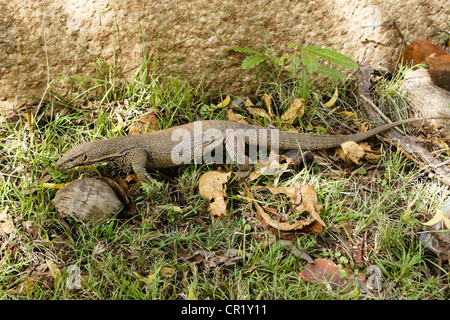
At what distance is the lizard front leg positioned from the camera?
3.67 meters

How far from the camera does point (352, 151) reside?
3926mm

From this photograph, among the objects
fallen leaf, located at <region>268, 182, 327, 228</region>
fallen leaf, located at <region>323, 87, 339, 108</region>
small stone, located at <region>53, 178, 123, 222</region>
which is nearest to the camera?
small stone, located at <region>53, 178, 123, 222</region>

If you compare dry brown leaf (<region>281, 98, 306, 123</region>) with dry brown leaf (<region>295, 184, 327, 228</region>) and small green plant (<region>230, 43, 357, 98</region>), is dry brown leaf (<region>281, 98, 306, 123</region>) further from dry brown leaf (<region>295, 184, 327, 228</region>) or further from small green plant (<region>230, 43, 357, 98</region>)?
dry brown leaf (<region>295, 184, 327, 228</region>)

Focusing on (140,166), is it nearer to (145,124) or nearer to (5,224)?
(145,124)

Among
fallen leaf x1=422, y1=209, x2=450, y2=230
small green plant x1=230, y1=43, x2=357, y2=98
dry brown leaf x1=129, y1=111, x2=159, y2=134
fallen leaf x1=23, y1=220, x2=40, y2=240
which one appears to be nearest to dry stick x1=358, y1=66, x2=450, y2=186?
small green plant x1=230, y1=43, x2=357, y2=98

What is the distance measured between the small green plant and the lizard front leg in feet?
4.62

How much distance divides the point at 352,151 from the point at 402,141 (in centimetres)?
62

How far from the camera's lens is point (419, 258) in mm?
3115

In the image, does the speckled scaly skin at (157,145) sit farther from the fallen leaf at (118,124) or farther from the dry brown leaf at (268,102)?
the dry brown leaf at (268,102)

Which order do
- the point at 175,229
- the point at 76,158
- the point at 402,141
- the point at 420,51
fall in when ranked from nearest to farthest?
the point at 175,229
the point at 76,158
the point at 402,141
the point at 420,51

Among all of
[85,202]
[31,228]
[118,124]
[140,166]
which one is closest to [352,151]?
[140,166]

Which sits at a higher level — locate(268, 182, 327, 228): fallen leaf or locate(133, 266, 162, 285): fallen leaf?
locate(268, 182, 327, 228): fallen leaf

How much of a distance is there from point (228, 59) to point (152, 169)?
1.52 m
